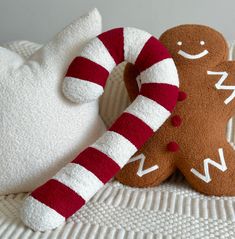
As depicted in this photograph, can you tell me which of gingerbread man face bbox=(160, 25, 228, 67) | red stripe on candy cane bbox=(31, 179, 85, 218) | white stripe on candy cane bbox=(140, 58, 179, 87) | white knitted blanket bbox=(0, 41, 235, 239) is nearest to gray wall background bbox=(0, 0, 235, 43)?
gingerbread man face bbox=(160, 25, 228, 67)

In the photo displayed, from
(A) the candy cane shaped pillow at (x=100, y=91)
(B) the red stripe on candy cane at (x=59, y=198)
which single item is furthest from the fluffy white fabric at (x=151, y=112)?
(B) the red stripe on candy cane at (x=59, y=198)

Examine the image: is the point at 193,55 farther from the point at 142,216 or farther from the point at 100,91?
the point at 142,216

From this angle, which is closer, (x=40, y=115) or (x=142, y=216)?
(x=142, y=216)

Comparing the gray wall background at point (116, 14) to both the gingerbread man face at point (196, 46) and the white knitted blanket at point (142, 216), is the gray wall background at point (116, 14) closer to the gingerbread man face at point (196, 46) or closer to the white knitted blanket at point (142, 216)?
the gingerbread man face at point (196, 46)

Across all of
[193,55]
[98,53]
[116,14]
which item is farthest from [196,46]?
[116,14]

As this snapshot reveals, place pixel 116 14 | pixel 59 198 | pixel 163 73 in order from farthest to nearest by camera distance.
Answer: pixel 116 14 → pixel 163 73 → pixel 59 198

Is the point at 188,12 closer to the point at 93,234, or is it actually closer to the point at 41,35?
the point at 41,35
